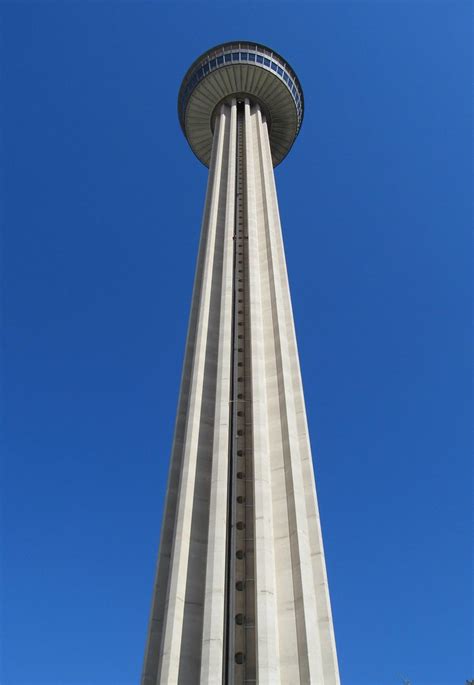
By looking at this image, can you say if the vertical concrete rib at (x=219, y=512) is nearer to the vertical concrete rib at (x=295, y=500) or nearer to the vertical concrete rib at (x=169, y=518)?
the vertical concrete rib at (x=169, y=518)

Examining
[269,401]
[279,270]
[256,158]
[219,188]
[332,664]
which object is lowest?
[332,664]

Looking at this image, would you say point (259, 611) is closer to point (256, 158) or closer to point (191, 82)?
point (256, 158)

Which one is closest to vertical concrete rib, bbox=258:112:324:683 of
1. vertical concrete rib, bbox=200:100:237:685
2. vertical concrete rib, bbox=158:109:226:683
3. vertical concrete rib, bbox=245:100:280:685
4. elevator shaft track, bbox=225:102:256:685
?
vertical concrete rib, bbox=245:100:280:685

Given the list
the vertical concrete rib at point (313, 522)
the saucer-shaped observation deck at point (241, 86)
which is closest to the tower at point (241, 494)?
the vertical concrete rib at point (313, 522)

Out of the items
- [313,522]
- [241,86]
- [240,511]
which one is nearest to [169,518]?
[240,511]

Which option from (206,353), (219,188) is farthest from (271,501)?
(219,188)

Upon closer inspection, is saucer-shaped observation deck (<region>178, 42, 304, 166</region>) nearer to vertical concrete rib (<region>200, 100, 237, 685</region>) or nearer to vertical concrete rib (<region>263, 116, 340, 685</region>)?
vertical concrete rib (<region>200, 100, 237, 685</region>)

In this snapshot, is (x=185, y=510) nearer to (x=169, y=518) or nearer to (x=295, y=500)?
(x=169, y=518)
